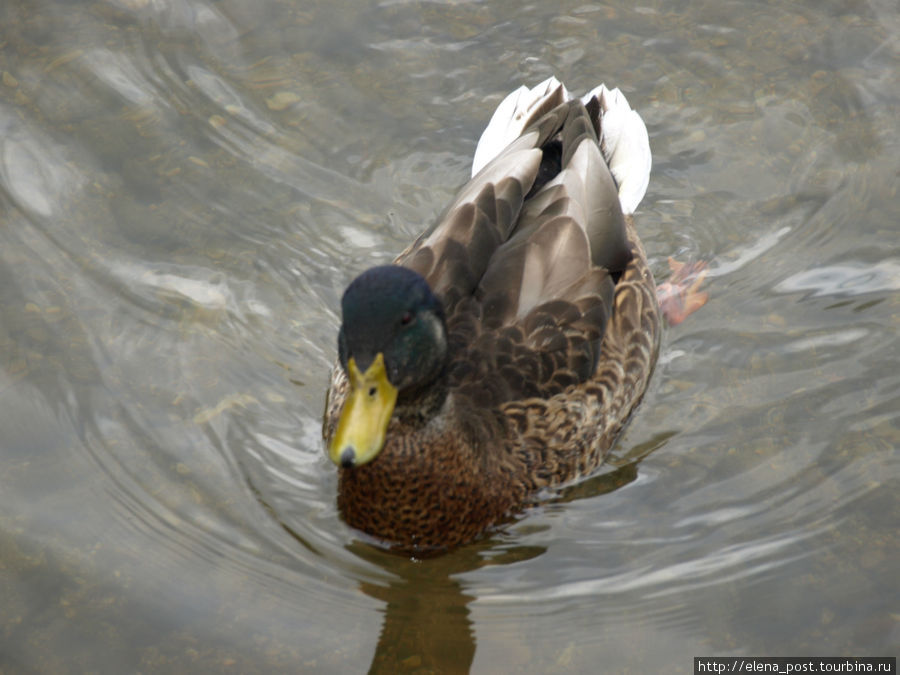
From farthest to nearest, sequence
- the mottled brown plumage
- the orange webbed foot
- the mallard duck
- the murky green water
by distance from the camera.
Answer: the orange webbed foot → the mottled brown plumage → the murky green water → the mallard duck

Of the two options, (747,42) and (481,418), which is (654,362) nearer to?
(481,418)

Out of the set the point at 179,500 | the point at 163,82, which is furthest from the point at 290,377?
the point at 163,82

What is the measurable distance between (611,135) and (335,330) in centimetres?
203

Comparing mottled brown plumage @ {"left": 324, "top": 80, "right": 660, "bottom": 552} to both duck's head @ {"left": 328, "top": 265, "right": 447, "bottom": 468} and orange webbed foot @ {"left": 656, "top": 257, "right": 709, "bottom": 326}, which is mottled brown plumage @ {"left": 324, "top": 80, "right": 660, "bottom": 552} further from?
orange webbed foot @ {"left": 656, "top": 257, "right": 709, "bottom": 326}

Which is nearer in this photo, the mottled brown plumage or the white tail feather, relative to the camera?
the mottled brown plumage

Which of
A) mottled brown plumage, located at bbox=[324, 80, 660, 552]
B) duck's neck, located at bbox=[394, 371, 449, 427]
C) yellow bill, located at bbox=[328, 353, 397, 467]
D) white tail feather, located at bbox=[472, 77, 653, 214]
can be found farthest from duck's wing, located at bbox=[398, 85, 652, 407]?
yellow bill, located at bbox=[328, 353, 397, 467]

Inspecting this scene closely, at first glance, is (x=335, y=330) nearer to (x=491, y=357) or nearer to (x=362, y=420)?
(x=491, y=357)

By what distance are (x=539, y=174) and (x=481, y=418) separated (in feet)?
5.70

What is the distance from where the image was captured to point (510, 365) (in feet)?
17.5

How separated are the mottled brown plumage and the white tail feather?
0.69m

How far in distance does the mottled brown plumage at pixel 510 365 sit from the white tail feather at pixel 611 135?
69cm

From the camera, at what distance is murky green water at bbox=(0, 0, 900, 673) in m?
4.95

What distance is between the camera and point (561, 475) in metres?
5.53

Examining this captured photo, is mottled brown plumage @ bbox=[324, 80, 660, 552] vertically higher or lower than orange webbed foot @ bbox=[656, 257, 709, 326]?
higher
